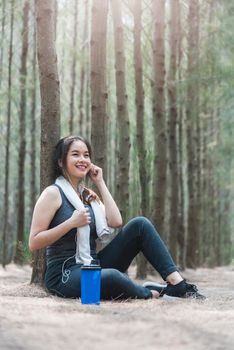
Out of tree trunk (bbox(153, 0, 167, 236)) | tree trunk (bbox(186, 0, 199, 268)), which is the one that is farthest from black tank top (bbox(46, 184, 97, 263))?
tree trunk (bbox(186, 0, 199, 268))

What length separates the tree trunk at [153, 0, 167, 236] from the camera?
1119 cm

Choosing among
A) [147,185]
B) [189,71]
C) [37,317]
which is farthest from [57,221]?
[189,71]

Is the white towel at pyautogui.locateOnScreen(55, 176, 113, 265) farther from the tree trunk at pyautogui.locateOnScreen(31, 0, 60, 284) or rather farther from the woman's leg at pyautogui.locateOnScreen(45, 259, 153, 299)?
the tree trunk at pyautogui.locateOnScreen(31, 0, 60, 284)

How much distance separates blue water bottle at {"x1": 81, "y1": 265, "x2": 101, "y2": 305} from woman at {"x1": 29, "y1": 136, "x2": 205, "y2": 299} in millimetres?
301

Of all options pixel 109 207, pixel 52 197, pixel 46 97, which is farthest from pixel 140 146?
pixel 52 197

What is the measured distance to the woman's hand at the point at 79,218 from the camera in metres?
5.02

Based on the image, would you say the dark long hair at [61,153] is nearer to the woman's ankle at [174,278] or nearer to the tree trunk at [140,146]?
the woman's ankle at [174,278]

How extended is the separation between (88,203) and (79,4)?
14.0 metres

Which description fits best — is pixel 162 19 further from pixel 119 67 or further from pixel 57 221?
pixel 57 221

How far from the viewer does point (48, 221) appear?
5156 millimetres

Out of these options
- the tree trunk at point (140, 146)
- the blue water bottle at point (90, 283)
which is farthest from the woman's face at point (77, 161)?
the tree trunk at point (140, 146)

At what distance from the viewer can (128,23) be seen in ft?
55.2

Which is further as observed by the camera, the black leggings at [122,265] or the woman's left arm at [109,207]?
the woman's left arm at [109,207]

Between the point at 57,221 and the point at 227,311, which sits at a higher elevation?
the point at 57,221
